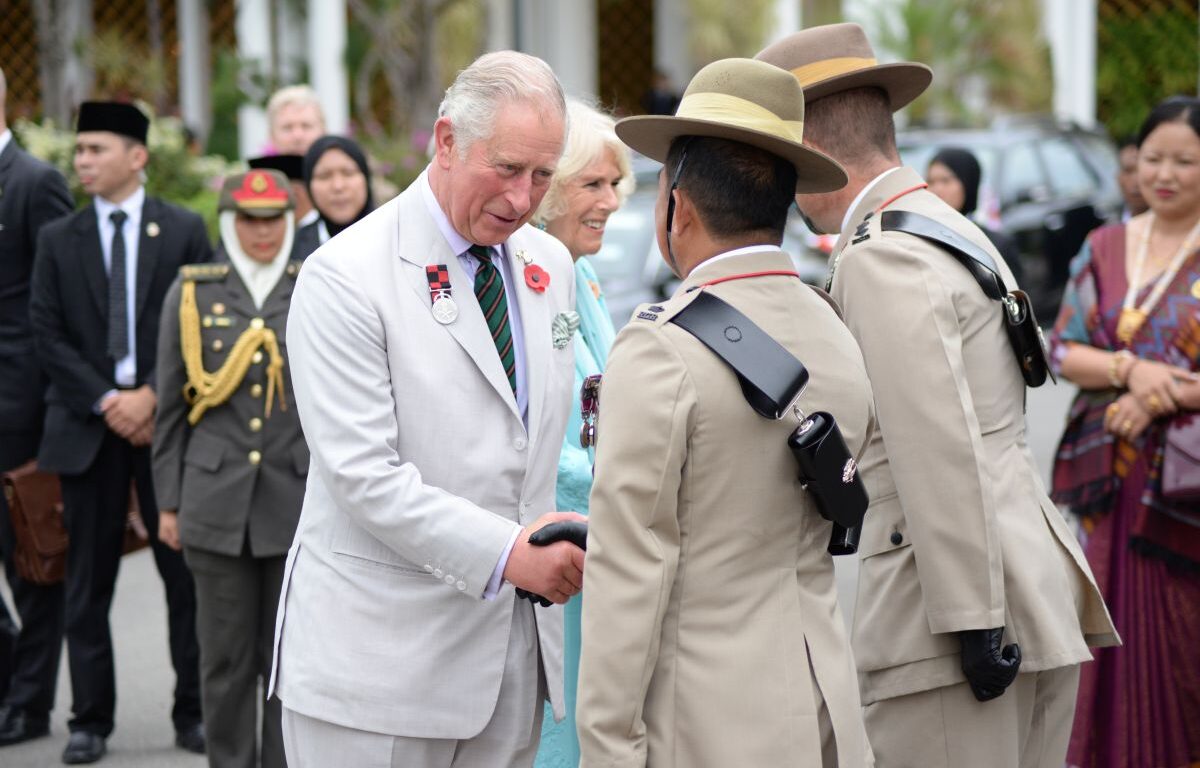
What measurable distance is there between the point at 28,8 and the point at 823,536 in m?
17.9

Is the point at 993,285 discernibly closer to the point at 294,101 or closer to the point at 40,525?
the point at 40,525

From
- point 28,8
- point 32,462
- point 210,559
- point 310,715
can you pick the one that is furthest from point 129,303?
point 28,8

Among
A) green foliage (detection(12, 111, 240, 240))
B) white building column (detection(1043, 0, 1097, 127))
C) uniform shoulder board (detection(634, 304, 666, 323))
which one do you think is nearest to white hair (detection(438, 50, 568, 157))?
uniform shoulder board (detection(634, 304, 666, 323))

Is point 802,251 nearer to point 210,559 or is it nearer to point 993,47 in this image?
point 210,559

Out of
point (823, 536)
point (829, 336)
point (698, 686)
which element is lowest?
point (698, 686)

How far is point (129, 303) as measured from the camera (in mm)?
5469

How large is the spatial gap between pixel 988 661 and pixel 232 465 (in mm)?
2572

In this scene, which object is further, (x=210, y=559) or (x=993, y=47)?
(x=993, y=47)

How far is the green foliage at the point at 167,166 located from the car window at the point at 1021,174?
20.7 feet

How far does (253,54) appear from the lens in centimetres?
1531

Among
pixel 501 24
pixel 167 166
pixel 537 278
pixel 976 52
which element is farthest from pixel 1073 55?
pixel 537 278

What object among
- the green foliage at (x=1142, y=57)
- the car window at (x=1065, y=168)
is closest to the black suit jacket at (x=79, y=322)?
the car window at (x=1065, y=168)

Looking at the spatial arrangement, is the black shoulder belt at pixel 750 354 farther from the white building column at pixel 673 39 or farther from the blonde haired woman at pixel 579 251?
the white building column at pixel 673 39

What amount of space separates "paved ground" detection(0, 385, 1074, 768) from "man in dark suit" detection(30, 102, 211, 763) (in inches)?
4.5
